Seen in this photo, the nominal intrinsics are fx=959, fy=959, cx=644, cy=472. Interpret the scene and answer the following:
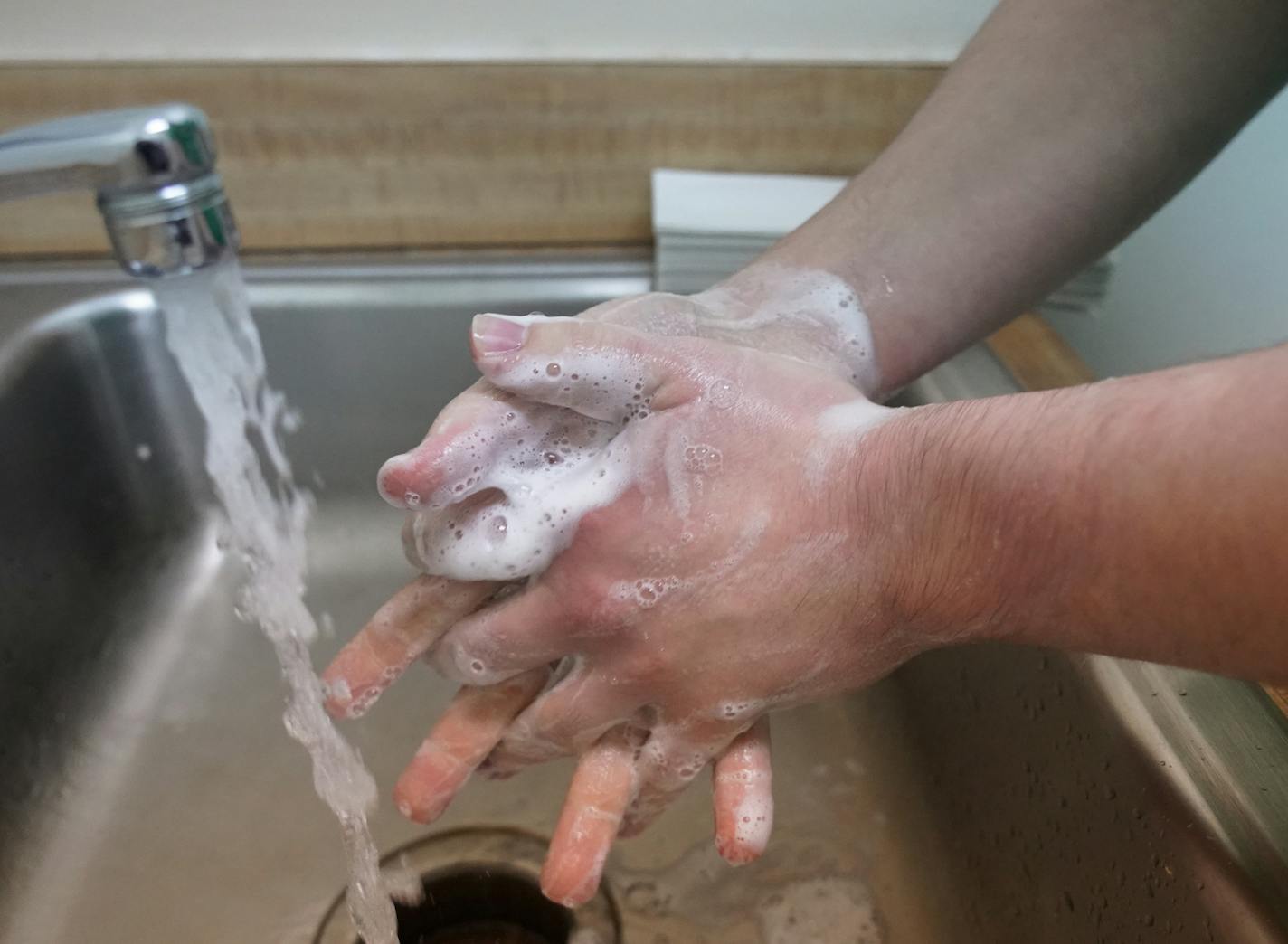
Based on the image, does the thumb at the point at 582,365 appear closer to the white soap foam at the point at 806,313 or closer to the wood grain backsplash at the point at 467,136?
the white soap foam at the point at 806,313

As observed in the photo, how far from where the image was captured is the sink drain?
560mm

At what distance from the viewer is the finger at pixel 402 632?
437 millimetres

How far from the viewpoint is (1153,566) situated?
0.92 ft

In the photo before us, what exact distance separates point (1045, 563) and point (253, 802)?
1.75 ft

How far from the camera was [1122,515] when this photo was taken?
0.29 m

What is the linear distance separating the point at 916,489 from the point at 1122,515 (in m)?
0.08

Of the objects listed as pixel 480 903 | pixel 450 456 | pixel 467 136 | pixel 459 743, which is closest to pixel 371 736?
pixel 480 903

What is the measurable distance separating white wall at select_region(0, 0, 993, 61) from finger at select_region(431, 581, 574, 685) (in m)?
0.50

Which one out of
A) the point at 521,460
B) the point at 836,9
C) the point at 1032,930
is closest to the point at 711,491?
the point at 521,460

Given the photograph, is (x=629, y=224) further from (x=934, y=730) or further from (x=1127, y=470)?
(x=1127, y=470)

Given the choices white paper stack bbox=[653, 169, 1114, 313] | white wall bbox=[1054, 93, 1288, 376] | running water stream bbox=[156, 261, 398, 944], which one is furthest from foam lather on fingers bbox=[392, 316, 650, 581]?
white wall bbox=[1054, 93, 1288, 376]

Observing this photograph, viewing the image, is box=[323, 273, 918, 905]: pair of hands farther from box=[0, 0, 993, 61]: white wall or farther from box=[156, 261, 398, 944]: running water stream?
box=[0, 0, 993, 61]: white wall

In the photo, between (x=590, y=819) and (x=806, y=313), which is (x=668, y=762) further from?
(x=806, y=313)

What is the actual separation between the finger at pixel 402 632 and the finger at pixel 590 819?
0.29 feet
